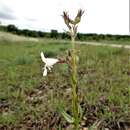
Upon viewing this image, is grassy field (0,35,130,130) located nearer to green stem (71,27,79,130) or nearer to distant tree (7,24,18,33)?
green stem (71,27,79,130)

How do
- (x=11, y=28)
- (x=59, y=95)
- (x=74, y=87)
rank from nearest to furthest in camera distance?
(x=74, y=87) < (x=59, y=95) < (x=11, y=28)

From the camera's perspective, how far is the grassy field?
4109 millimetres

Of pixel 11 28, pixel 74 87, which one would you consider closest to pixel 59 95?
pixel 74 87

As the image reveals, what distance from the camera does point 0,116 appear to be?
4.50m

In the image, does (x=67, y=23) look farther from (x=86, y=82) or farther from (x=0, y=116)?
(x=86, y=82)

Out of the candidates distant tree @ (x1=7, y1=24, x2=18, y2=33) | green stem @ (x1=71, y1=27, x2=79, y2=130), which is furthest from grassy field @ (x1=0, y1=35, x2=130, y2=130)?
distant tree @ (x1=7, y1=24, x2=18, y2=33)

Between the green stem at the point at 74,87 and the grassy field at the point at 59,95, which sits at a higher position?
the green stem at the point at 74,87

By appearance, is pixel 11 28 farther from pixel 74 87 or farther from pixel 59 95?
pixel 74 87

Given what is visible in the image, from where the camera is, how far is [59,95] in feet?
16.4

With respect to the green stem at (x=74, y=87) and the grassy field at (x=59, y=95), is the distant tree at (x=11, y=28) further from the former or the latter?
the green stem at (x=74, y=87)

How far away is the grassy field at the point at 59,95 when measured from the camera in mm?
4109

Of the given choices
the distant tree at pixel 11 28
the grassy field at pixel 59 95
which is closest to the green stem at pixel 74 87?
the grassy field at pixel 59 95

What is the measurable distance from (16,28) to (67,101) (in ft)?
105

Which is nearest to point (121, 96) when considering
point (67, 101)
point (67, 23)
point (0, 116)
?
point (67, 101)
